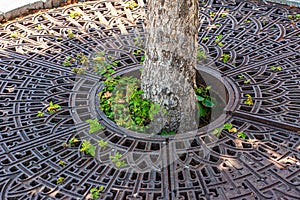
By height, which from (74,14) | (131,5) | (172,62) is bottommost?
(172,62)

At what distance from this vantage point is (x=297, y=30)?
4418 mm

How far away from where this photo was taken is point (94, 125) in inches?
130

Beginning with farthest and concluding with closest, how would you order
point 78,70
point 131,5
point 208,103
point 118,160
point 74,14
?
point 131,5, point 74,14, point 78,70, point 208,103, point 118,160

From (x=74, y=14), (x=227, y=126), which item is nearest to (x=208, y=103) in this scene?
(x=227, y=126)

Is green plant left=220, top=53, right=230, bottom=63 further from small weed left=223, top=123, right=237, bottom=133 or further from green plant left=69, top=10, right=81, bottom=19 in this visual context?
green plant left=69, top=10, right=81, bottom=19

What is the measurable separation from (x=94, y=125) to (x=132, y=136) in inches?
11.9

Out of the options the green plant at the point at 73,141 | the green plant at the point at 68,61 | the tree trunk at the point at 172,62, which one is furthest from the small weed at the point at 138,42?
the green plant at the point at 73,141

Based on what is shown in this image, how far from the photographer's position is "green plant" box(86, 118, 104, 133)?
3.28 m

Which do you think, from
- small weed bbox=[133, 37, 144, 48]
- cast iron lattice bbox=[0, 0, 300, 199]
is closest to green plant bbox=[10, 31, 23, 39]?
cast iron lattice bbox=[0, 0, 300, 199]

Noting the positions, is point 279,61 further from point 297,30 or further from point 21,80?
point 21,80

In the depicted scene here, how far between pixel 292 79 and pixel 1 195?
2450mm

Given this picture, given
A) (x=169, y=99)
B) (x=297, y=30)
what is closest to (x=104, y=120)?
(x=169, y=99)

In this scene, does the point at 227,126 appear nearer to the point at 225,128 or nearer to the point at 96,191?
the point at 225,128

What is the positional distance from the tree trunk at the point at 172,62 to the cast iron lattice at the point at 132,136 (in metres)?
0.22
